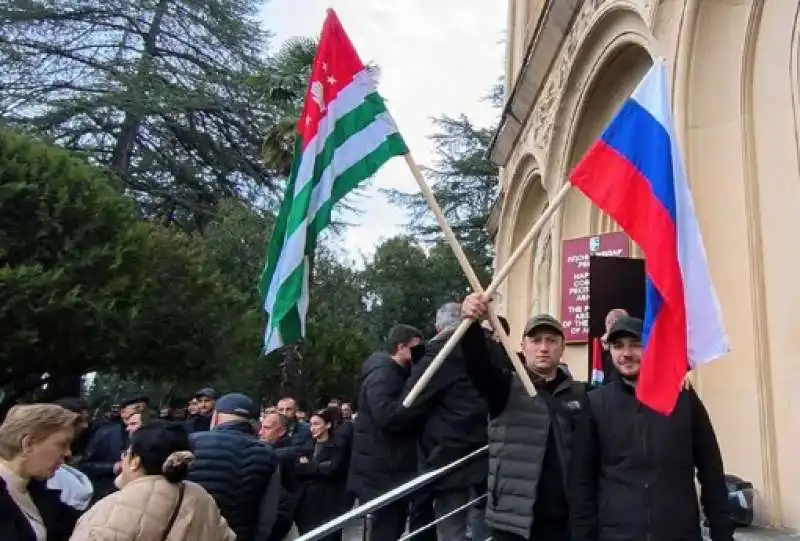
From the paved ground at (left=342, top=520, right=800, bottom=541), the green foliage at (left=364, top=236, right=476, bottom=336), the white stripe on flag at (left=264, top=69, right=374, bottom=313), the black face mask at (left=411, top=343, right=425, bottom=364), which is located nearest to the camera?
the white stripe on flag at (left=264, top=69, right=374, bottom=313)

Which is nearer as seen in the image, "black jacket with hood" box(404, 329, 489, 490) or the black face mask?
"black jacket with hood" box(404, 329, 489, 490)

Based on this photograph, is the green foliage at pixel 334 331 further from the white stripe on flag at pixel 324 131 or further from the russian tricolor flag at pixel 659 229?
the russian tricolor flag at pixel 659 229

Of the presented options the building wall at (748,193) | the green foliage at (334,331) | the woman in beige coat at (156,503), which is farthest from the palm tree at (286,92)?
the woman in beige coat at (156,503)

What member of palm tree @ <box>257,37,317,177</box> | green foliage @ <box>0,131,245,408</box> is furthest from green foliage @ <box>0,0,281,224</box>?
green foliage @ <box>0,131,245,408</box>

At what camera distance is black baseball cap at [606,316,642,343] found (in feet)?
11.5

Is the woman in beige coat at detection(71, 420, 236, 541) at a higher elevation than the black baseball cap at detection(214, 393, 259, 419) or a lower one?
lower

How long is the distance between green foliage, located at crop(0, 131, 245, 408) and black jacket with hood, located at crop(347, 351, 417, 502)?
11922 mm

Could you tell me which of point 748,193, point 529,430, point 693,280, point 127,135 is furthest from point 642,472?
point 127,135

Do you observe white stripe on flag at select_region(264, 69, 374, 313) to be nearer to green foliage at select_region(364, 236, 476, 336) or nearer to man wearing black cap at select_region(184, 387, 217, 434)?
man wearing black cap at select_region(184, 387, 217, 434)

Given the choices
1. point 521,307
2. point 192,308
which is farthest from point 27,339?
point 521,307

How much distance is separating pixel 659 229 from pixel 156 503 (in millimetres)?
2726

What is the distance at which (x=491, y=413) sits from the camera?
3840 mm

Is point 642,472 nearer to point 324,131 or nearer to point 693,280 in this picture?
point 693,280

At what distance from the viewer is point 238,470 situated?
4.30 m
